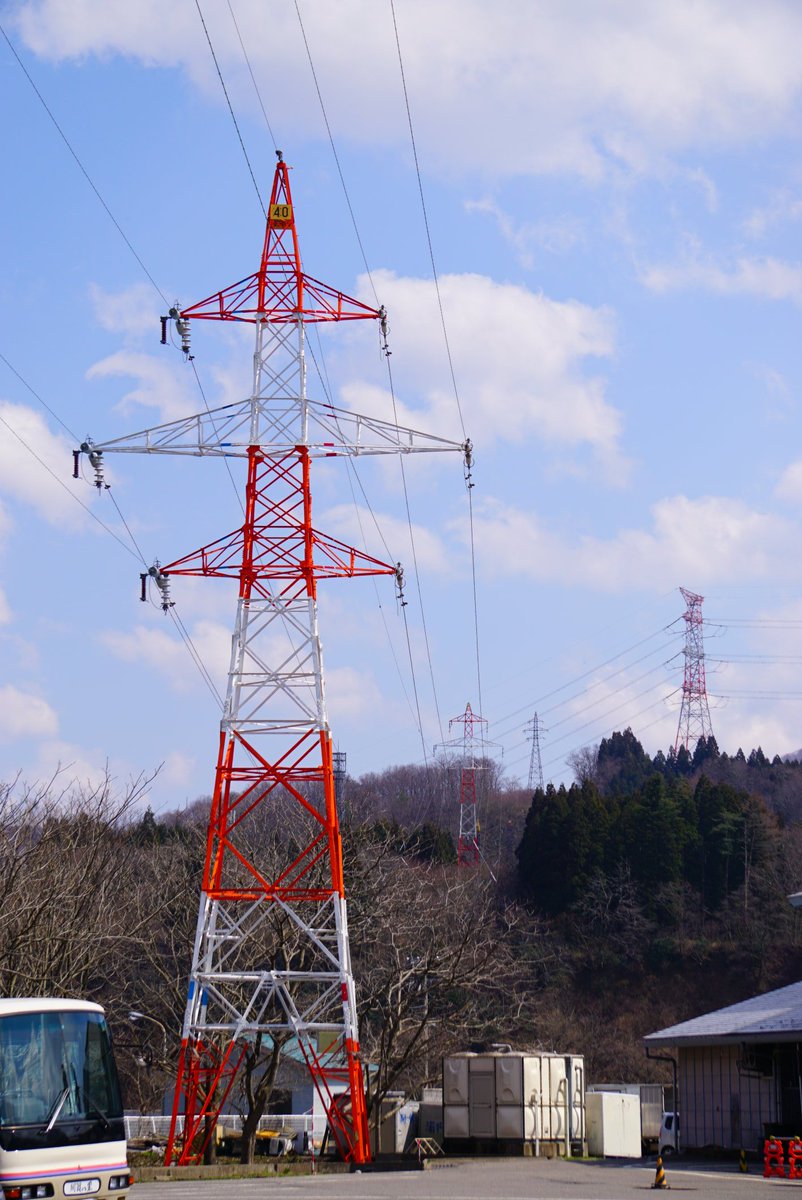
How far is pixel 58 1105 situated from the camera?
12.1 metres

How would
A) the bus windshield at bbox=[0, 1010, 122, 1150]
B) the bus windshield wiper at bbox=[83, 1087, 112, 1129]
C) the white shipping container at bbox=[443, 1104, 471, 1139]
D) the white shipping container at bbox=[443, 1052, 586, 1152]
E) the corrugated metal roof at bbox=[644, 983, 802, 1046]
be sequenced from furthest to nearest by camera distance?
the white shipping container at bbox=[443, 1104, 471, 1139] < the white shipping container at bbox=[443, 1052, 586, 1152] < the corrugated metal roof at bbox=[644, 983, 802, 1046] < the bus windshield wiper at bbox=[83, 1087, 112, 1129] < the bus windshield at bbox=[0, 1010, 122, 1150]

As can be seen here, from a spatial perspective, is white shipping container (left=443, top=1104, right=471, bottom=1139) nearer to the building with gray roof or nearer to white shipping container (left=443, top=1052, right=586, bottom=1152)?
white shipping container (left=443, top=1052, right=586, bottom=1152)

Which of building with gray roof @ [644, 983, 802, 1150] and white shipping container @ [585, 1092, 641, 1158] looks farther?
white shipping container @ [585, 1092, 641, 1158]

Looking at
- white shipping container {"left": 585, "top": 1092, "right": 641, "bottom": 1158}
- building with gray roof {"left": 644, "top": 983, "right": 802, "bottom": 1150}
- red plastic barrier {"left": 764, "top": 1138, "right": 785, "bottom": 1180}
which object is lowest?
white shipping container {"left": 585, "top": 1092, "right": 641, "bottom": 1158}

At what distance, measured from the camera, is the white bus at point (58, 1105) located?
460 inches

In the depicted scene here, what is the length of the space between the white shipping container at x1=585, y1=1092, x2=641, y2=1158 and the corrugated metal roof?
4989 millimetres

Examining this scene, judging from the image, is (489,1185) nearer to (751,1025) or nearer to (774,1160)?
(774,1160)

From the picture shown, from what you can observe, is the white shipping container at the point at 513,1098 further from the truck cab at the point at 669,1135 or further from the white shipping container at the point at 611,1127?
the truck cab at the point at 669,1135

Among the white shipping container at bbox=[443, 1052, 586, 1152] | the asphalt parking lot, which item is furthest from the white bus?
the white shipping container at bbox=[443, 1052, 586, 1152]

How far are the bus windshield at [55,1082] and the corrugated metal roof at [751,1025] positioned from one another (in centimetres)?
1493

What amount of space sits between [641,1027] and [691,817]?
12408 millimetres

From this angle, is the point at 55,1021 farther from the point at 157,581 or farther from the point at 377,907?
the point at 377,907

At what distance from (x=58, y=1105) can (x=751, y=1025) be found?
16.8m

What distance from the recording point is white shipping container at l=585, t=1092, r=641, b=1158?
104ft
